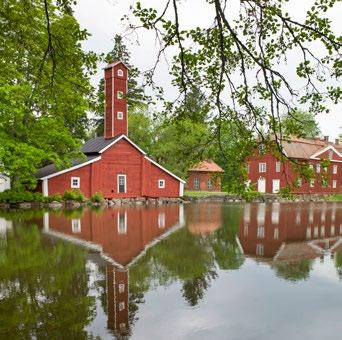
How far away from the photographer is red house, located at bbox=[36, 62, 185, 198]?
113 feet

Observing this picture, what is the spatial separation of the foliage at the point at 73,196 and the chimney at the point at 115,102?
646 centimetres

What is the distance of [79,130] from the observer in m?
47.4

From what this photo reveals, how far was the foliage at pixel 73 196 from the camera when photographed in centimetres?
3243

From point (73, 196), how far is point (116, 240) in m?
18.4

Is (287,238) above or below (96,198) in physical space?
below

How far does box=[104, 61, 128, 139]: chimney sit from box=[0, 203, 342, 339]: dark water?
20843 mm

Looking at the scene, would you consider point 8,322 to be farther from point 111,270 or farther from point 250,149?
point 250,149

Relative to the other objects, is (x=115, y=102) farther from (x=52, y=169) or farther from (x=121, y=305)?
(x=121, y=305)

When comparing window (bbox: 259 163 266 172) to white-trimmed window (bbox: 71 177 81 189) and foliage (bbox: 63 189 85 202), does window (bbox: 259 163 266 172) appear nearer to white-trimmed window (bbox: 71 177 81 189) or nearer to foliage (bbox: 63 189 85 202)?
white-trimmed window (bbox: 71 177 81 189)

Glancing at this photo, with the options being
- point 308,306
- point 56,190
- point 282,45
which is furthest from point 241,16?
point 56,190

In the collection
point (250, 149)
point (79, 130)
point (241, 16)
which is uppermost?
point (79, 130)

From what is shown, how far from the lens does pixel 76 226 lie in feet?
62.2

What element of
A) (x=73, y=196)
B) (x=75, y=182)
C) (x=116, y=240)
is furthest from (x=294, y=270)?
(x=75, y=182)

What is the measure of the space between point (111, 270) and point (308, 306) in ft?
15.3
